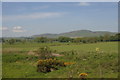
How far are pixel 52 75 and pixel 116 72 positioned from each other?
2079 millimetres

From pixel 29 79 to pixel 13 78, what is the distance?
558 millimetres

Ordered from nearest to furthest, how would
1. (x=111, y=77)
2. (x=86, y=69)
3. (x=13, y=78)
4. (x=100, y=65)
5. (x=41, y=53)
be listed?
1. (x=111, y=77)
2. (x=13, y=78)
3. (x=86, y=69)
4. (x=100, y=65)
5. (x=41, y=53)

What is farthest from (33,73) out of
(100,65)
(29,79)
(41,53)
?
(41,53)

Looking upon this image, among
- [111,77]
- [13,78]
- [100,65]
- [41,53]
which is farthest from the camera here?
[41,53]

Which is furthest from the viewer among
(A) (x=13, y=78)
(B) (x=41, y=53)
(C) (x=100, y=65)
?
(B) (x=41, y=53)

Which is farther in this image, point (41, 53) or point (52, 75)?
point (41, 53)

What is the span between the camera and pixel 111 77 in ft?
21.2

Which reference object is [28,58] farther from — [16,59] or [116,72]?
[116,72]

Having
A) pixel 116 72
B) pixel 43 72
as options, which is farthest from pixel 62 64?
pixel 116 72

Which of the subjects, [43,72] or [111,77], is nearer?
[111,77]

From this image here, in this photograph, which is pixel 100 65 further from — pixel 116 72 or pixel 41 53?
pixel 41 53

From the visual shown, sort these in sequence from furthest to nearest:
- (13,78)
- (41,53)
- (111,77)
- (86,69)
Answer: (41,53), (86,69), (13,78), (111,77)

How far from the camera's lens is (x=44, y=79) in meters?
6.55

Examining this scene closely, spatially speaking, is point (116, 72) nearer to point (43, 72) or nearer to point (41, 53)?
point (43, 72)
